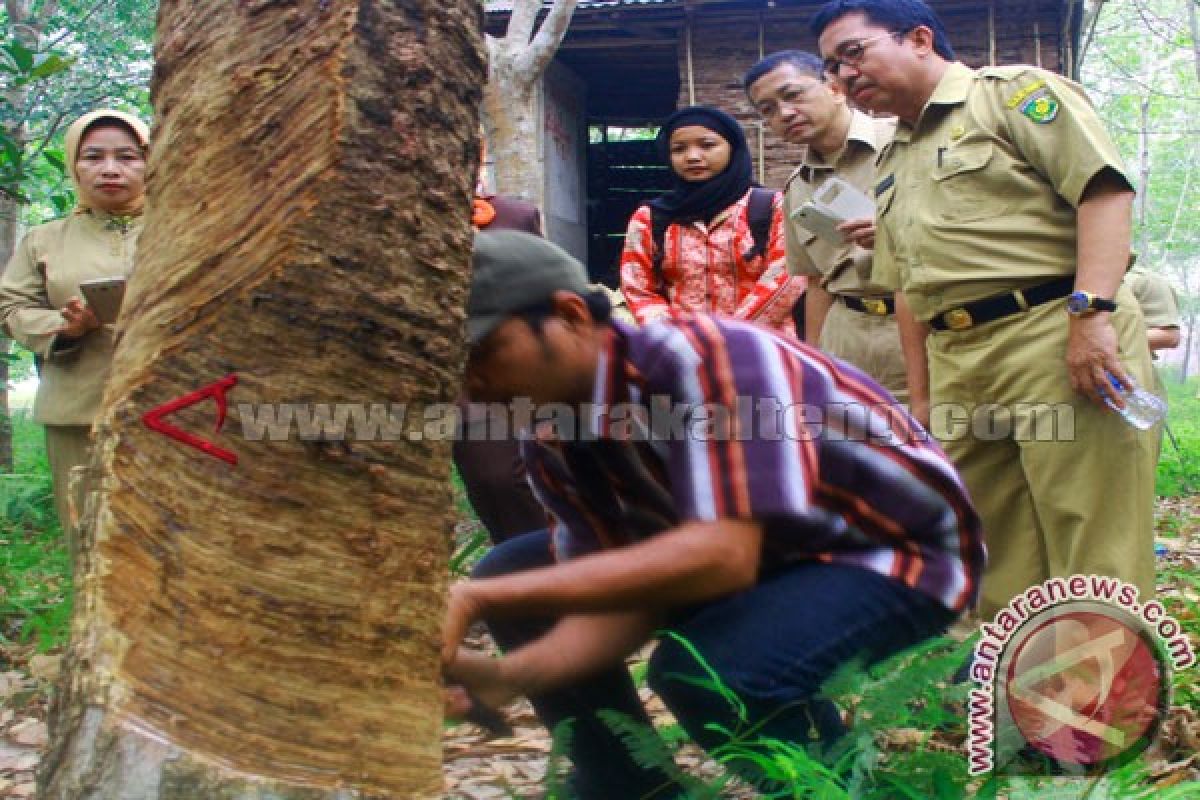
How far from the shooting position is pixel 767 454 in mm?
1624

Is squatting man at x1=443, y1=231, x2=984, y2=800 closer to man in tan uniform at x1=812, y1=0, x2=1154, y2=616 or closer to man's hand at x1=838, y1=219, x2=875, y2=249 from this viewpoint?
man in tan uniform at x1=812, y1=0, x2=1154, y2=616

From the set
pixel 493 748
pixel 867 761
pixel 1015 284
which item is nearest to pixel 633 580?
pixel 867 761

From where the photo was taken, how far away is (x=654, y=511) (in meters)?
1.96

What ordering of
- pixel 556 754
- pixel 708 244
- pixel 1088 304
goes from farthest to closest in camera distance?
pixel 708 244, pixel 1088 304, pixel 556 754

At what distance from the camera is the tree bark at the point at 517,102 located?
18.4ft

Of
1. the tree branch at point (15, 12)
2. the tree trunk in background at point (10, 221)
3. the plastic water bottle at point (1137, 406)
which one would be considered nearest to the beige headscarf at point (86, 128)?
the plastic water bottle at point (1137, 406)

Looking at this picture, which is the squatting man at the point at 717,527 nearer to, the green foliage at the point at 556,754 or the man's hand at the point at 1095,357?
the green foliage at the point at 556,754

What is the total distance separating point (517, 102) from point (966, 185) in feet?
11.0

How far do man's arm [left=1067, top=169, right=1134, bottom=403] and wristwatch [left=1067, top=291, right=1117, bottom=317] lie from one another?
14mm

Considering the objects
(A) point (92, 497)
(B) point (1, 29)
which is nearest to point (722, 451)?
(A) point (92, 497)

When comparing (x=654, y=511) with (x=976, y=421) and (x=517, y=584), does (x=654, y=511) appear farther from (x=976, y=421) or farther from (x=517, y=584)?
(x=976, y=421)

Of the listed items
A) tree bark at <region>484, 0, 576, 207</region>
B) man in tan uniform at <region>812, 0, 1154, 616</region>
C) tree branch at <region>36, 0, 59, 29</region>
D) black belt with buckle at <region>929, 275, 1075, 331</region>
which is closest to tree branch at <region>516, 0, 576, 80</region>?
tree bark at <region>484, 0, 576, 207</region>

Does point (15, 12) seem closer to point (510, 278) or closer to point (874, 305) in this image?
point (874, 305)

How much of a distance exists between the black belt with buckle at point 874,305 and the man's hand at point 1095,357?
1.02 meters
